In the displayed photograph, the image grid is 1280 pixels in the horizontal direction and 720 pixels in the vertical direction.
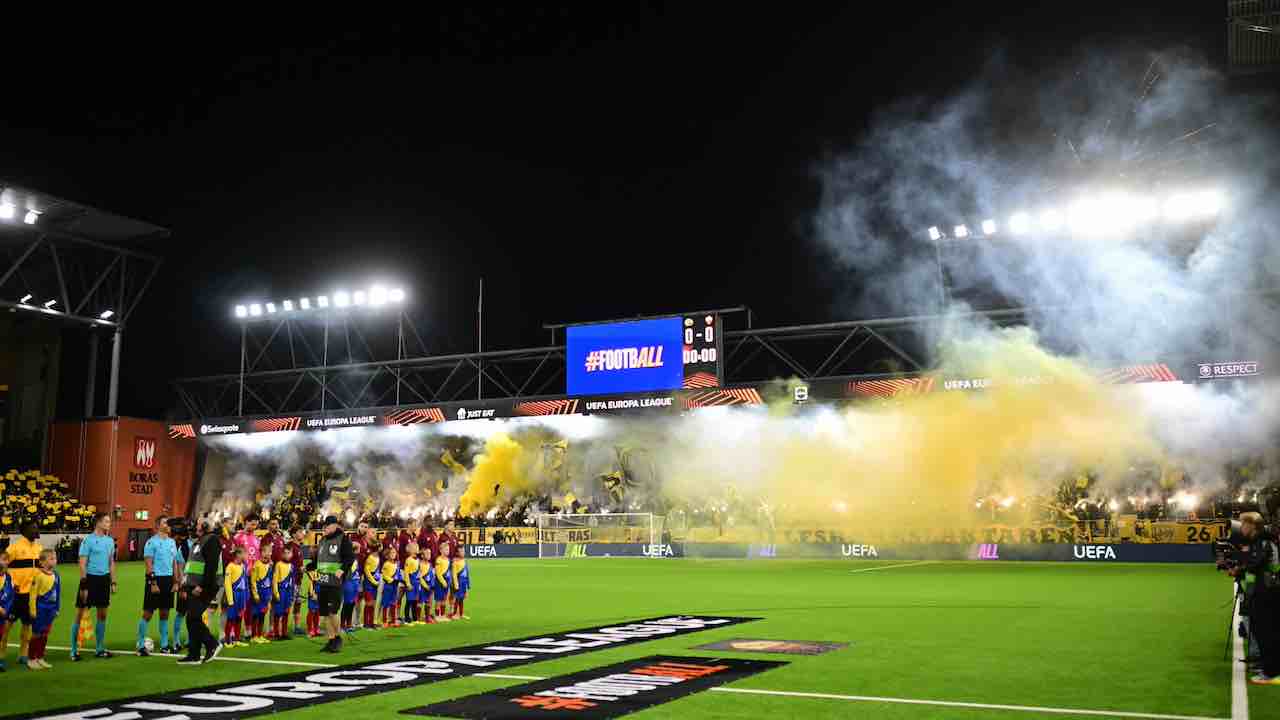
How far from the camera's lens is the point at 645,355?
3675 centimetres

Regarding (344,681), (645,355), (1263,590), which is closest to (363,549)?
(344,681)

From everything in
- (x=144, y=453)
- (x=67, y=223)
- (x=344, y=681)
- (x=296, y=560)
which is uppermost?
(x=67, y=223)

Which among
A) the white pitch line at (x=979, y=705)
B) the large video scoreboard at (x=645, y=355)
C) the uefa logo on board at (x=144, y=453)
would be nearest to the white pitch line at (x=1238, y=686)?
the white pitch line at (x=979, y=705)

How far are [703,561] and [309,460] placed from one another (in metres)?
22.4

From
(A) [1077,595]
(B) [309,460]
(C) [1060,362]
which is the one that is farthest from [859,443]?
(B) [309,460]

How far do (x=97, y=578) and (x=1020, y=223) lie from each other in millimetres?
26128

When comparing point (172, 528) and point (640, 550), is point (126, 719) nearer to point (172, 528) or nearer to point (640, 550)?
point (172, 528)

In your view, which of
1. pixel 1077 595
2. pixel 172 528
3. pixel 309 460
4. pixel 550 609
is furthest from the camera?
pixel 309 460

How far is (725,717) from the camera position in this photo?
27.0ft

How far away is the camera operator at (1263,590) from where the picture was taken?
982 cm

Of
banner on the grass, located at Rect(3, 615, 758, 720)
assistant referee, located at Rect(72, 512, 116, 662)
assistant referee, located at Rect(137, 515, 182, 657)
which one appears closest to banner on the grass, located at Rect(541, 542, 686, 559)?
banner on the grass, located at Rect(3, 615, 758, 720)

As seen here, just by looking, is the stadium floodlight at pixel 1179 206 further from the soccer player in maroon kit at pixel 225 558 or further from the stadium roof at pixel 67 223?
the stadium roof at pixel 67 223

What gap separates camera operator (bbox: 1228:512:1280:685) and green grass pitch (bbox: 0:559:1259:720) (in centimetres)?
44

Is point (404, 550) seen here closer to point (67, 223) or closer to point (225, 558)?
point (225, 558)
